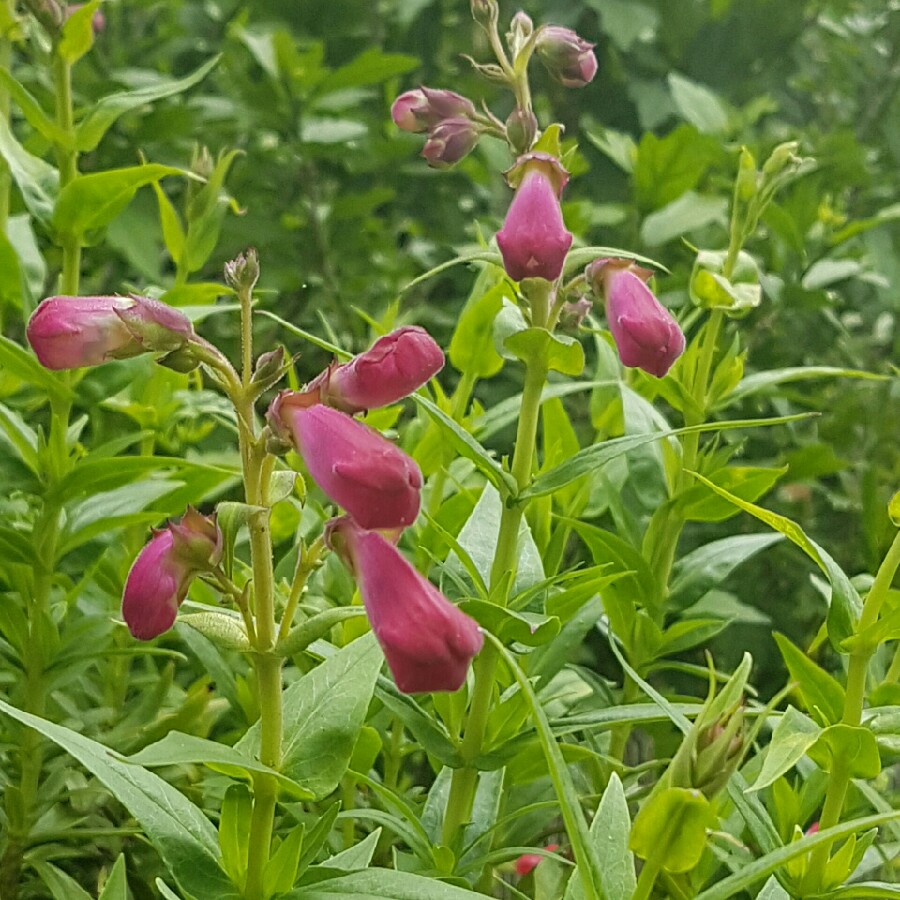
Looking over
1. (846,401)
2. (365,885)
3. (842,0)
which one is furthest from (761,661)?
(842,0)

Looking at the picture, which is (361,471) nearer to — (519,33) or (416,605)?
(416,605)

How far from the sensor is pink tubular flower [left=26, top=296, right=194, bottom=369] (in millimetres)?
427

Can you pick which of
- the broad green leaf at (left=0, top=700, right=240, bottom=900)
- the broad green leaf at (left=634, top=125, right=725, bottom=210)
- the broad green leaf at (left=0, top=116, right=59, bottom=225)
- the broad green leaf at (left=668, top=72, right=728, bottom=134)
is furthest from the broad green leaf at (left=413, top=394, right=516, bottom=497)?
the broad green leaf at (left=668, top=72, right=728, bottom=134)

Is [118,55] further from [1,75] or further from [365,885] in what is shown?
[365,885]

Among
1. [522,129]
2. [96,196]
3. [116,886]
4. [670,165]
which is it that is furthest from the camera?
[670,165]

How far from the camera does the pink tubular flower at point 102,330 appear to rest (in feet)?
1.40

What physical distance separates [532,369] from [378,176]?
1.16 meters

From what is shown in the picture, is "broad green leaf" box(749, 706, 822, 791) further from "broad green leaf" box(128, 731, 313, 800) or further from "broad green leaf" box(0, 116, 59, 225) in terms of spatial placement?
"broad green leaf" box(0, 116, 59, 225)

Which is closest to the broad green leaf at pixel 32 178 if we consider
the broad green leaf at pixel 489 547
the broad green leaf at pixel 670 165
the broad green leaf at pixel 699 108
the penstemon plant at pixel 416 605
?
the penstemon plant at pixel 416 605

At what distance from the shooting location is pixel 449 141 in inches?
24.3

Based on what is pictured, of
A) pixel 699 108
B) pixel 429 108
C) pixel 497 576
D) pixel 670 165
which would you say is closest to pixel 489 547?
pixel 497 576

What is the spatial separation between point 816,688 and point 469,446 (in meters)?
0.22

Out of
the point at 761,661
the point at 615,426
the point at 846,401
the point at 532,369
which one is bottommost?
the point at 761,661

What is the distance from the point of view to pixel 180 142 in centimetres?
142
